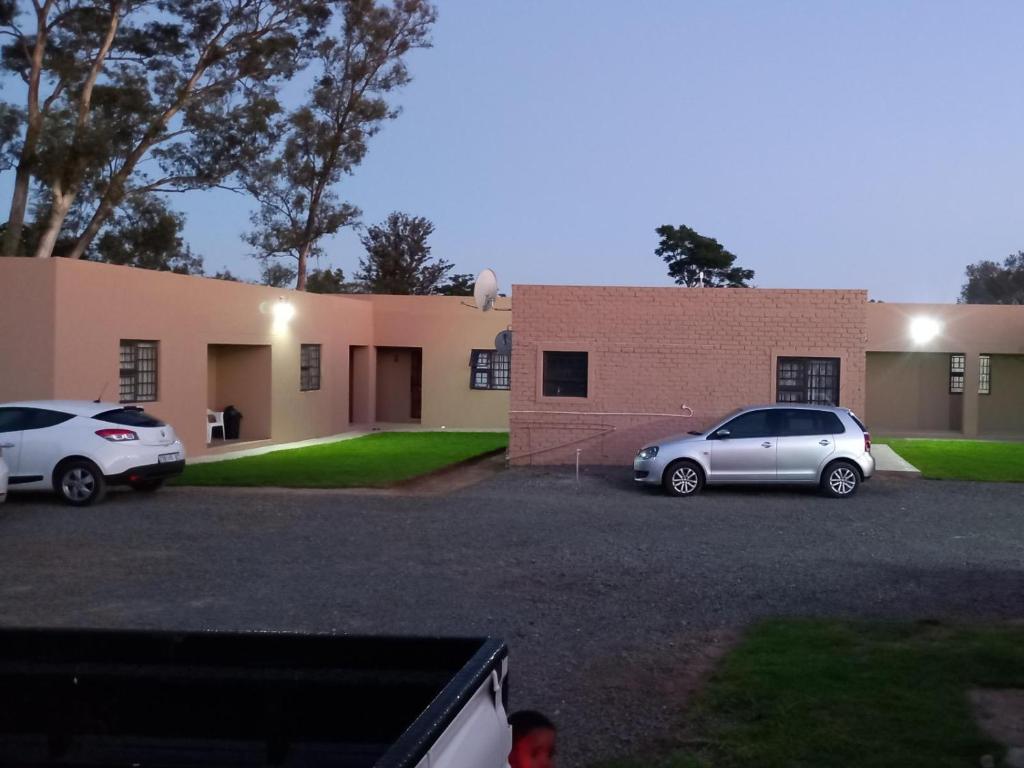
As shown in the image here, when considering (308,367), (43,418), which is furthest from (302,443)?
(43,418)

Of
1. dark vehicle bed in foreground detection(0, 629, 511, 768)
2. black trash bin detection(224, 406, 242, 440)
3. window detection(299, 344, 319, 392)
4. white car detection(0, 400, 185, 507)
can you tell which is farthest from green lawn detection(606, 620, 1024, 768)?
window detection(299, 344, 319, 392)

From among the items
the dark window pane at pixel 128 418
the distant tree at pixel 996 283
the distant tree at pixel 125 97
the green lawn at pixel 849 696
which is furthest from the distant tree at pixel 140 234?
the distant tree at pixel 996 283

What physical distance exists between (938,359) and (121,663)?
34.2 m

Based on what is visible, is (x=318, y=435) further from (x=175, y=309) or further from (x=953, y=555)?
(x=953, y=555)

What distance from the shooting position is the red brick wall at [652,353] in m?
24.0

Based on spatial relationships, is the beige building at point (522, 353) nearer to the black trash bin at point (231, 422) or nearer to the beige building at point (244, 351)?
the beige building at point (244, 351)

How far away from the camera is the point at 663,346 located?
24.4 meters

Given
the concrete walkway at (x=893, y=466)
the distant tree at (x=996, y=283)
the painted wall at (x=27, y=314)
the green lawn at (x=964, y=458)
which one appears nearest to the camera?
the painted wall at (x=27, y=314)

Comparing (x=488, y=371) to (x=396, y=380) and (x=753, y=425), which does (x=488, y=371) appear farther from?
(x=753, y=425)

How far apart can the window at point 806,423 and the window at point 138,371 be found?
1214 cm

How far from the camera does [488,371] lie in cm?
3650

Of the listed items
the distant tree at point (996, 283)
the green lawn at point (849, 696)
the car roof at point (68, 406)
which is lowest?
the green lawn at point (849, 696)

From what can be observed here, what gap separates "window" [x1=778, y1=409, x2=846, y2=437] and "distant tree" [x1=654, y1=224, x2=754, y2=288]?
3749cm

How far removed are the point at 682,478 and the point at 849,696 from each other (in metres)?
12.0
